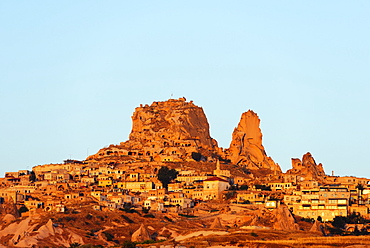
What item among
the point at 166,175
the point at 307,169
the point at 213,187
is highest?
the point at 307,169

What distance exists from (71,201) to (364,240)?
57.8 metres

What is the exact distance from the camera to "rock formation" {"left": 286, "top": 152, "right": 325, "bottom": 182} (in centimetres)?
17675

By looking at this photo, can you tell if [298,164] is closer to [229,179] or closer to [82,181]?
[229,179]

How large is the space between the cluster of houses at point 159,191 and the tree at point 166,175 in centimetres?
86

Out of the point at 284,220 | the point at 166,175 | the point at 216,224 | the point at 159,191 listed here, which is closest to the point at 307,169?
the point at 166,175

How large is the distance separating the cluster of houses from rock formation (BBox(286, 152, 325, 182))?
1.74m

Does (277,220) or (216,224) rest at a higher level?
(277,220)

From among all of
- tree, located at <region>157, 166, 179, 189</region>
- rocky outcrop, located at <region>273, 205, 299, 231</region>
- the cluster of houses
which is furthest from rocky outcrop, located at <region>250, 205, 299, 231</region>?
tree, located at <region>157, 166, 179, 189</region>

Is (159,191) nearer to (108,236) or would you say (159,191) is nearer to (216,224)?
(108,236)

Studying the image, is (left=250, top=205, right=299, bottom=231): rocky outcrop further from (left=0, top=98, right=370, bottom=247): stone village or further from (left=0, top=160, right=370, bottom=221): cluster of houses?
(left=0, top=160, right=370, bottom=221): cluster of houses

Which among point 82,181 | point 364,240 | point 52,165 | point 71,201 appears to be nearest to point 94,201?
point 71,201

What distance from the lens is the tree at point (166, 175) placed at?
176m

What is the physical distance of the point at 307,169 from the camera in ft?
590

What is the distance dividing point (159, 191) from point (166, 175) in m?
9.72
